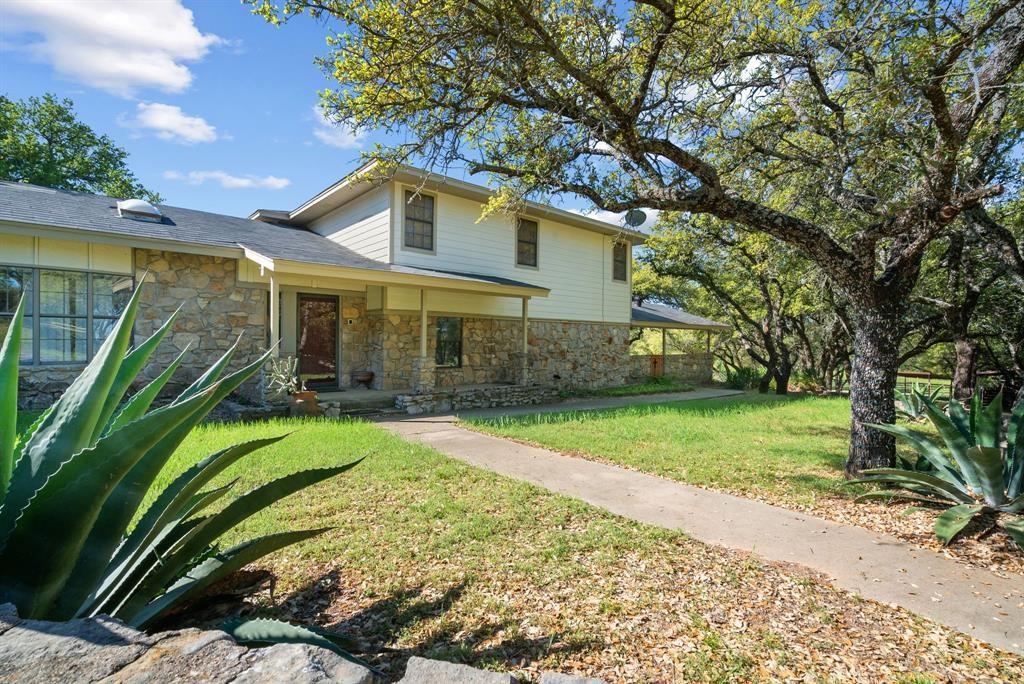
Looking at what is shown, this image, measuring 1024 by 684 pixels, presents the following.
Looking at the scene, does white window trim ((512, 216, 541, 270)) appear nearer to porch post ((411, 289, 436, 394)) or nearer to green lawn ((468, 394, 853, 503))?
porch post ((411, 289, 436, 394))

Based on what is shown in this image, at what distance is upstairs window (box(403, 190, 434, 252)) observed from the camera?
12.0m

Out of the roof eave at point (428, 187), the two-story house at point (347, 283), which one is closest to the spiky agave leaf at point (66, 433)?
the two-story house at point (347, 283)

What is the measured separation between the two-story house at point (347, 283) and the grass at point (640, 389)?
2.87ft

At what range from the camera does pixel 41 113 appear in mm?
22234

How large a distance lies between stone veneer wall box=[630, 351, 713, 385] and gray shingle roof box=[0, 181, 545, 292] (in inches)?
361

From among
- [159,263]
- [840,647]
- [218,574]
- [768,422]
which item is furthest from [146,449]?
[768,422]

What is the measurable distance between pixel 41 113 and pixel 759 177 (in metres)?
30.3

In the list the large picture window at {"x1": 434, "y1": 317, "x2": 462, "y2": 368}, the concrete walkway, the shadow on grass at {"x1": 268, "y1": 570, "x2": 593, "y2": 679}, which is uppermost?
the large picture window at {"x1": 434, "y1": 317, "x2": 462, "y2": 368}

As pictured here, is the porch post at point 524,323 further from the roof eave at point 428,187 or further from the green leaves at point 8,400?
the green leaves at point 8,400

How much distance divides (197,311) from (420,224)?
208 inches

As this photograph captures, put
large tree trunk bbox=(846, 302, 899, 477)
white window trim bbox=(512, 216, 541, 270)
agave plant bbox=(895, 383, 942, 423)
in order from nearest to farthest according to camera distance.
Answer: large tree trunk bbox=(846, 302, 899, 477), agave plant bbox=(895, 383, 942, 423), white window trim bbox=(512, 216, 541, 270)

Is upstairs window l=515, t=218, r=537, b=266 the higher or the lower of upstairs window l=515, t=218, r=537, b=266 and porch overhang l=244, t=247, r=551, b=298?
the higher

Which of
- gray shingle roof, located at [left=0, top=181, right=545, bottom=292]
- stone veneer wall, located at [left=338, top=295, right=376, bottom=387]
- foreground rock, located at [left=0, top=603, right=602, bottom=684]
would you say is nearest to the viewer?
foreground rock, located at [left=0, top=603, right=602, bottom=684]

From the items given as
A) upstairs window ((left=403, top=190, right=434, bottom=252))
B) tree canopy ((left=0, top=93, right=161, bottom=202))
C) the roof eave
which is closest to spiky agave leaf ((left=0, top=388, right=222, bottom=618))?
the roof eave
